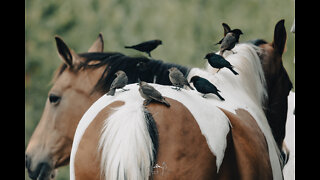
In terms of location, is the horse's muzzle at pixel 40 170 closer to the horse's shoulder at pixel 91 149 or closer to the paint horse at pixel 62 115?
the paint horse at pixel 62 115

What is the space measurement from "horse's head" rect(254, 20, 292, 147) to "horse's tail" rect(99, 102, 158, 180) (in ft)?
5.32

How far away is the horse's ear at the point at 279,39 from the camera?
3463 millimetres

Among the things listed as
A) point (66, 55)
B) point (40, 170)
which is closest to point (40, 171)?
point (40, 170)

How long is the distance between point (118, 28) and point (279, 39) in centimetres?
487

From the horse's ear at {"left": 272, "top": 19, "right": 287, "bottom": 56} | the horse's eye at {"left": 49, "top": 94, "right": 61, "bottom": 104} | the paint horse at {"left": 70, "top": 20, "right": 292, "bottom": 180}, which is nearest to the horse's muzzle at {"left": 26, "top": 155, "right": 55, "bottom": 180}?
the horse's eye at {"left": 49, "top": 94, "right": 61, "bottom": 104}

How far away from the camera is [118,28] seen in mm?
8078

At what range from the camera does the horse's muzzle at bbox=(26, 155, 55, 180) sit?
3.80 metres

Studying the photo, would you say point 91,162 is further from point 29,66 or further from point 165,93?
point 29,66

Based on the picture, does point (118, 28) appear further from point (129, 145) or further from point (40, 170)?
point (129, 145)

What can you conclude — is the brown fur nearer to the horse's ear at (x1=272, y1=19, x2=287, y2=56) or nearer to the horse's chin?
the horse's ear at (x1=272, y1=19, x2=287, y2=56)

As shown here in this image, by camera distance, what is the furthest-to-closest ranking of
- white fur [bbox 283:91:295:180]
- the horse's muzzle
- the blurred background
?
the blurred background
white fur [bbox 283:91:295:180]
the horse's muzzle

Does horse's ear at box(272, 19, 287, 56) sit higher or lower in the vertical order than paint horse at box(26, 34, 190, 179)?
higher

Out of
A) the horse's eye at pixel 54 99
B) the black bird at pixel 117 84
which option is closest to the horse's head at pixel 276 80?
the black bird at pixel 117 84

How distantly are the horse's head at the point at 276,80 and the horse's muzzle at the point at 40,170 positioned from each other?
1771 mm
